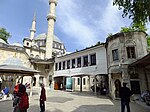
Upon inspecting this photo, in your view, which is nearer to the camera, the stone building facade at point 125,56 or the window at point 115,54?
the stone building facade at point 125,56

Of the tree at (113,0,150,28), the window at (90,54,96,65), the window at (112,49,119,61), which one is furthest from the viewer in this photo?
the window at (90,54,96,65)

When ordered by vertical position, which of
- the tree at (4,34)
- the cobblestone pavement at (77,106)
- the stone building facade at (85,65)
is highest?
the tree at (4,34)

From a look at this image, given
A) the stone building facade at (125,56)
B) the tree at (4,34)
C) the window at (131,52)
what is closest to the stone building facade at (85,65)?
the stone building facade at (125,56)

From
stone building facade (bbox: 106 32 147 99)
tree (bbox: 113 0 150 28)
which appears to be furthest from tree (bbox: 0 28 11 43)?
tree (bbox: 113 0 150 28)

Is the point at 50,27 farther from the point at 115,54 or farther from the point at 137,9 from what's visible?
the point at 137,9

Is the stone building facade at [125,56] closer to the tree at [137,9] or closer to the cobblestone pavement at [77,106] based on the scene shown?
the cobblestone pavement at [77,106]

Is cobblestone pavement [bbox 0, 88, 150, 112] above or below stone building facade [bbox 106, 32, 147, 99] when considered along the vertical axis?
below

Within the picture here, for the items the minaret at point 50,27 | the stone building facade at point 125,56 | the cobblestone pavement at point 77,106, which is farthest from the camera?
the minaret at point 50,27

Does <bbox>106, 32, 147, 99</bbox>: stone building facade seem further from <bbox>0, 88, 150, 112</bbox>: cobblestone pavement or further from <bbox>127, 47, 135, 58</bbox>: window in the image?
<bbox>0, 88, 150, 112</bbox>: cobblestone pavement

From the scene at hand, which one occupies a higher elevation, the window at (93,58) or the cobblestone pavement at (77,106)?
the window at (93,58)

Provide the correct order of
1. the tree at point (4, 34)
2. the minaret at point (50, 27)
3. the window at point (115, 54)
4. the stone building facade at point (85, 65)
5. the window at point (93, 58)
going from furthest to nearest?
the tree at point (4, 34)
the minaret at point (50, 27)
the window at point (93, 58)
the stone building facade at point (85, 65)
the window at point (115, 54)

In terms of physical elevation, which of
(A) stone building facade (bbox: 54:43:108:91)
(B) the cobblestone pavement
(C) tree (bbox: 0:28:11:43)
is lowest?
(B) the cobblestone pavement

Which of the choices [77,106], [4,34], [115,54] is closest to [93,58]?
[115,54]

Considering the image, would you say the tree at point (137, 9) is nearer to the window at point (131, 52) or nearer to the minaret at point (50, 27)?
the window at point (131, 52)
